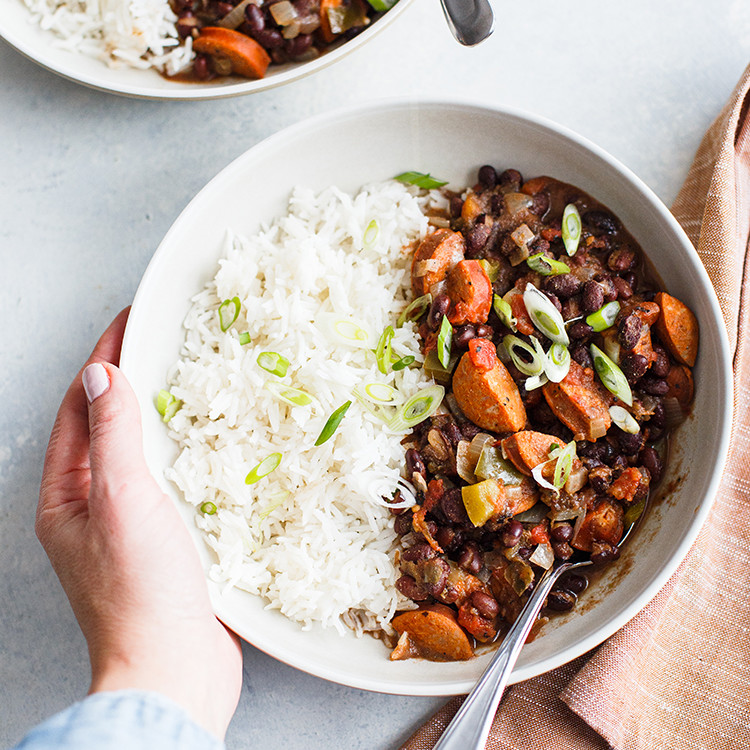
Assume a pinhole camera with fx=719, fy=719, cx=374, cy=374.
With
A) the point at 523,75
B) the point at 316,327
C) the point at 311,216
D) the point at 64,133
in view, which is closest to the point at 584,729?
the point at 316,327

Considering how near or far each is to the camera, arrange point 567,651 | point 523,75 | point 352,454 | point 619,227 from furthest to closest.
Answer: point 523,75
point 619,227
point 352,454
point 567,651

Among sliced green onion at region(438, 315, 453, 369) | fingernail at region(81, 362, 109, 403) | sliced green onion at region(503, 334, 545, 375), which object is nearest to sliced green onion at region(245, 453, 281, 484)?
fingernail at region(81, 362, 109, 403)

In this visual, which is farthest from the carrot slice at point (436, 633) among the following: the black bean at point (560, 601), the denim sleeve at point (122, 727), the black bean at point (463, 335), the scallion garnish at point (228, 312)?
the scallion garnish at point (228, 312)

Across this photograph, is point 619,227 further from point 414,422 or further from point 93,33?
point 93,33

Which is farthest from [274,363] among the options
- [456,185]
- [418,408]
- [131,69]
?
[131,69]

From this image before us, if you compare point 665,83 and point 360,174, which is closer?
point 360,174

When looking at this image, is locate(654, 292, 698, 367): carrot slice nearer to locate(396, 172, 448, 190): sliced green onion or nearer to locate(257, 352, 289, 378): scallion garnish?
locate(396, 172, 448, 190): sliced green onion
